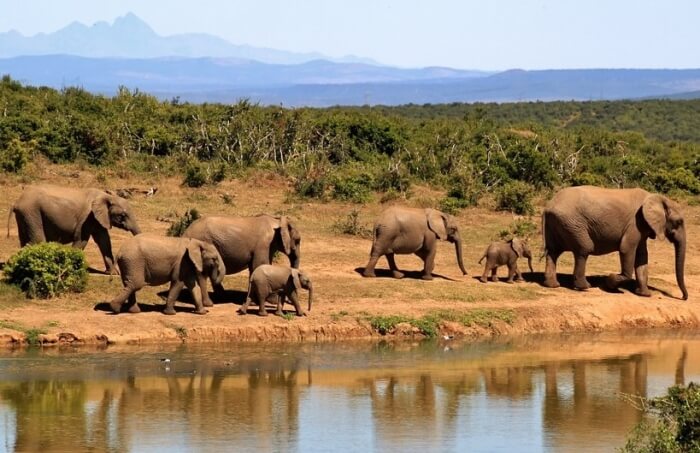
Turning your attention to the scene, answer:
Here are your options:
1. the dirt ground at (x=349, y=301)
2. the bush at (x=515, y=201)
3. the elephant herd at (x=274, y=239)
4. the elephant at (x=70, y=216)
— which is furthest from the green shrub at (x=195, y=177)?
the elephant at (x=70, y=216)

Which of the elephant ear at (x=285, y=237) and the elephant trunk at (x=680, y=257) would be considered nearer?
the elephant ear at (x=285, y=237)

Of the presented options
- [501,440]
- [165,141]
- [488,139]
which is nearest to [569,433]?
[501,440]

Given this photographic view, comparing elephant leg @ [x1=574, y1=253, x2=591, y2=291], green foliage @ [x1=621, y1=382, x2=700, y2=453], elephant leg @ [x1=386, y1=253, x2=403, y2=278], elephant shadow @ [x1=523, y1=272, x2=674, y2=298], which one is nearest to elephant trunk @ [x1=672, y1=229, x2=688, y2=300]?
elephant shadow @ [x1=523, y1=272, x2=674, y2=298]

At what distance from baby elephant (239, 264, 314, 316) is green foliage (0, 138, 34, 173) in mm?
12593

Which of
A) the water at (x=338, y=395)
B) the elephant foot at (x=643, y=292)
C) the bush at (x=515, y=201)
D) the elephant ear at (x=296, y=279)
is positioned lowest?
the water at (x=338, y=395)

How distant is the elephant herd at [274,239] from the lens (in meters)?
21.5

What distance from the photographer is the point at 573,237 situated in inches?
989

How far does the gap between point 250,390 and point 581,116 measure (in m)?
62.8

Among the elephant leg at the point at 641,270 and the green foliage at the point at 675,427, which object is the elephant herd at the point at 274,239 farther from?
the green foliage at the point at 675,427

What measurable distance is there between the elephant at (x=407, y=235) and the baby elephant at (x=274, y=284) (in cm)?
296

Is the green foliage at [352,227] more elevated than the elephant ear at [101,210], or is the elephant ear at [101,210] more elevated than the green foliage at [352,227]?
the elephant ear at [101,210]

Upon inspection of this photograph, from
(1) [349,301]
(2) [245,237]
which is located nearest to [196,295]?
(2) [245,237]

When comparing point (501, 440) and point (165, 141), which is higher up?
point (165, 141)

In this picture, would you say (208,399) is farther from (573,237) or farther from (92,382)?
(573,237)
